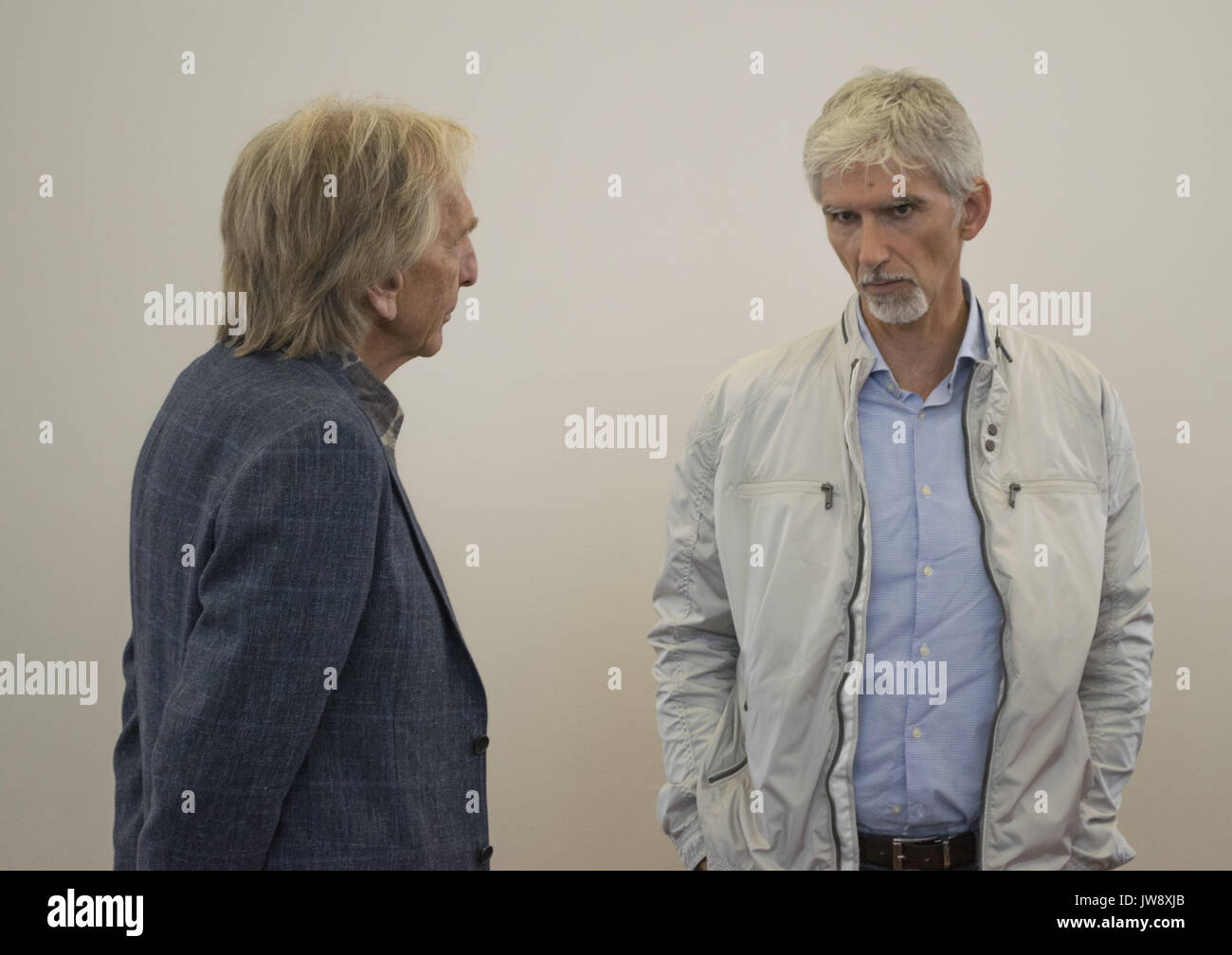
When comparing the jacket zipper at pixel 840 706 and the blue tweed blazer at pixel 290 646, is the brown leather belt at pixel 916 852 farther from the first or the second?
the blue tweed blazer at pixel 290 646

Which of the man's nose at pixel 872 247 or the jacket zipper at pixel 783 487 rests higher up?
the man's nose at pixel 872 247

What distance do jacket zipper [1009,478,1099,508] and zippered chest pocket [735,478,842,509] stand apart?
26 cm

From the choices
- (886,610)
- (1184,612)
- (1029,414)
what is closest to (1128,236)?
(1184,612)

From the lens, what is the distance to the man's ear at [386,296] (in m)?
1.34

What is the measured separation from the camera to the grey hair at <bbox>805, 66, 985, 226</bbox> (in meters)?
1.70

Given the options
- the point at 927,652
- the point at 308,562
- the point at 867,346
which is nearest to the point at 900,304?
the point at 867,346

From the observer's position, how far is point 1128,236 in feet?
8.41

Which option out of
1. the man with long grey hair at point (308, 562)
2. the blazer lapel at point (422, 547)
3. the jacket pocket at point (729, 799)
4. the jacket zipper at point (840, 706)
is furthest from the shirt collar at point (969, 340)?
the blazer lapel at point (422, 547)

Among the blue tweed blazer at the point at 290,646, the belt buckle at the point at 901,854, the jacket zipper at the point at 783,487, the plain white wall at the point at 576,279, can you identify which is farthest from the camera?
the plain white wall at the point at 576,279

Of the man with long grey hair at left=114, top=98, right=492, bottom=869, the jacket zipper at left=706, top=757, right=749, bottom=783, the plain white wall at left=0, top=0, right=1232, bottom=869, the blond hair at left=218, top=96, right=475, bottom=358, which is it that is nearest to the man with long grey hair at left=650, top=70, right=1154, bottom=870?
the jacket zipper at left=706, top=757, right=749, bottom=783

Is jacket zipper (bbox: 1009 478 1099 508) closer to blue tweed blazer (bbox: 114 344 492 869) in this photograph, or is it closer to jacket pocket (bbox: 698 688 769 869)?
jacket pocket (bbox: 698 688 769 869)

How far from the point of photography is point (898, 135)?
1.70 meters

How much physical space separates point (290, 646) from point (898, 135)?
1.15m
